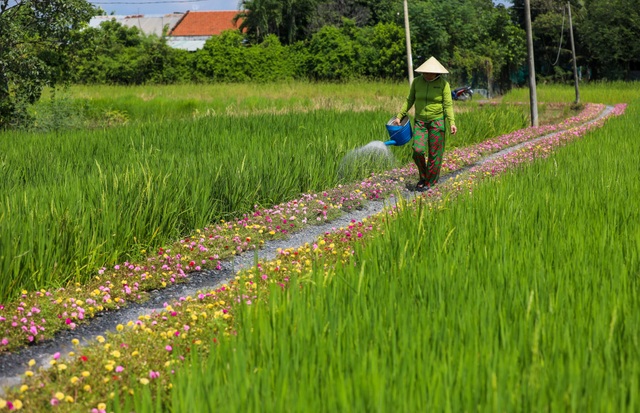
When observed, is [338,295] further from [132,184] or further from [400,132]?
[400,132]

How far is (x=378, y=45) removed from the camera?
1713 inches

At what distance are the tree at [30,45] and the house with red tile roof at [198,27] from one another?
51.8 meters

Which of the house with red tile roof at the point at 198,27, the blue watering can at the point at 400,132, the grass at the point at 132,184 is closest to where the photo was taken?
the grass at the point at 132,184

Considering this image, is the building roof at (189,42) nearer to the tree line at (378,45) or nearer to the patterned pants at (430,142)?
the tree line at (378,45)

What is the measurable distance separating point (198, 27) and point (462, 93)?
3835 centimetres

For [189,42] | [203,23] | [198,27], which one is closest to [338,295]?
[189,42]

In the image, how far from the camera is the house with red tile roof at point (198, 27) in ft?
223

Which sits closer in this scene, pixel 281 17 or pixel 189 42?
pixel 281 17

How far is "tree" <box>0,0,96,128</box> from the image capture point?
→ 15.1 meters

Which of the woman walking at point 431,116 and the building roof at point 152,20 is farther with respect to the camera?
the building roof at point 152,20

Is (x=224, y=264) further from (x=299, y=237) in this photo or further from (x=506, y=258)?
(x=506, y=258)

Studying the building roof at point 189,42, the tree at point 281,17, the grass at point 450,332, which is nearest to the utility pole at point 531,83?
the grass at point 450,332

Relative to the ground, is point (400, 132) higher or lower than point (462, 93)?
higher

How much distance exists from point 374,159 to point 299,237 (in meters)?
3.90
